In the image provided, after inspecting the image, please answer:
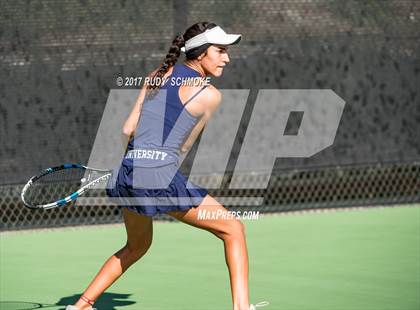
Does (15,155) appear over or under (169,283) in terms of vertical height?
over

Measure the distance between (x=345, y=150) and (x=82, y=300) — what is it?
558 centimetres

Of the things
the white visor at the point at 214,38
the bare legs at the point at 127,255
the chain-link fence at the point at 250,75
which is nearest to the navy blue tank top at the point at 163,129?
the white visor at the point at 214,38

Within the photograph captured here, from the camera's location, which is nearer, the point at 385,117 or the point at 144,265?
the point at 144,265

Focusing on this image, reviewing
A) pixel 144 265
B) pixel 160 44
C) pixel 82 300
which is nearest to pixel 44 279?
pixel 144 265

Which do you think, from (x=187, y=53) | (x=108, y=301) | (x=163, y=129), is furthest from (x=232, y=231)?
(x=108, y=301)

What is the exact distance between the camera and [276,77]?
1059 cm

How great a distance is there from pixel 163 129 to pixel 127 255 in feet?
2.72

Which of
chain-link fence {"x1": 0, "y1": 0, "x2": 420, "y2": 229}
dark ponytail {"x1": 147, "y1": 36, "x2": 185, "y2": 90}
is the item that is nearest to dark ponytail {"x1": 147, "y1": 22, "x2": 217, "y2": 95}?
dark ponytail {"x1": 147, "y1": 36, "x2": 185, "y2": 90}

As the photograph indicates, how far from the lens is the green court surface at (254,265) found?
689 centimetres

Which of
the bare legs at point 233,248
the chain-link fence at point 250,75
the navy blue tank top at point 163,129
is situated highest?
the chain-link fence at point 250,75

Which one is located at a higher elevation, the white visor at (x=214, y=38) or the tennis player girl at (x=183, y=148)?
the white visor at (x=214, y=38)

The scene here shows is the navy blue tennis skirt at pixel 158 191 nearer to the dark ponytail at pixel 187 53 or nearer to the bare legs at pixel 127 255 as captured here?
the bare legs at pixel 127 255

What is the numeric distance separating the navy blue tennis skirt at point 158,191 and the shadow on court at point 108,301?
4.45ft

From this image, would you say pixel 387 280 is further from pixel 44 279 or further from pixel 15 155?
pixel 15 155
